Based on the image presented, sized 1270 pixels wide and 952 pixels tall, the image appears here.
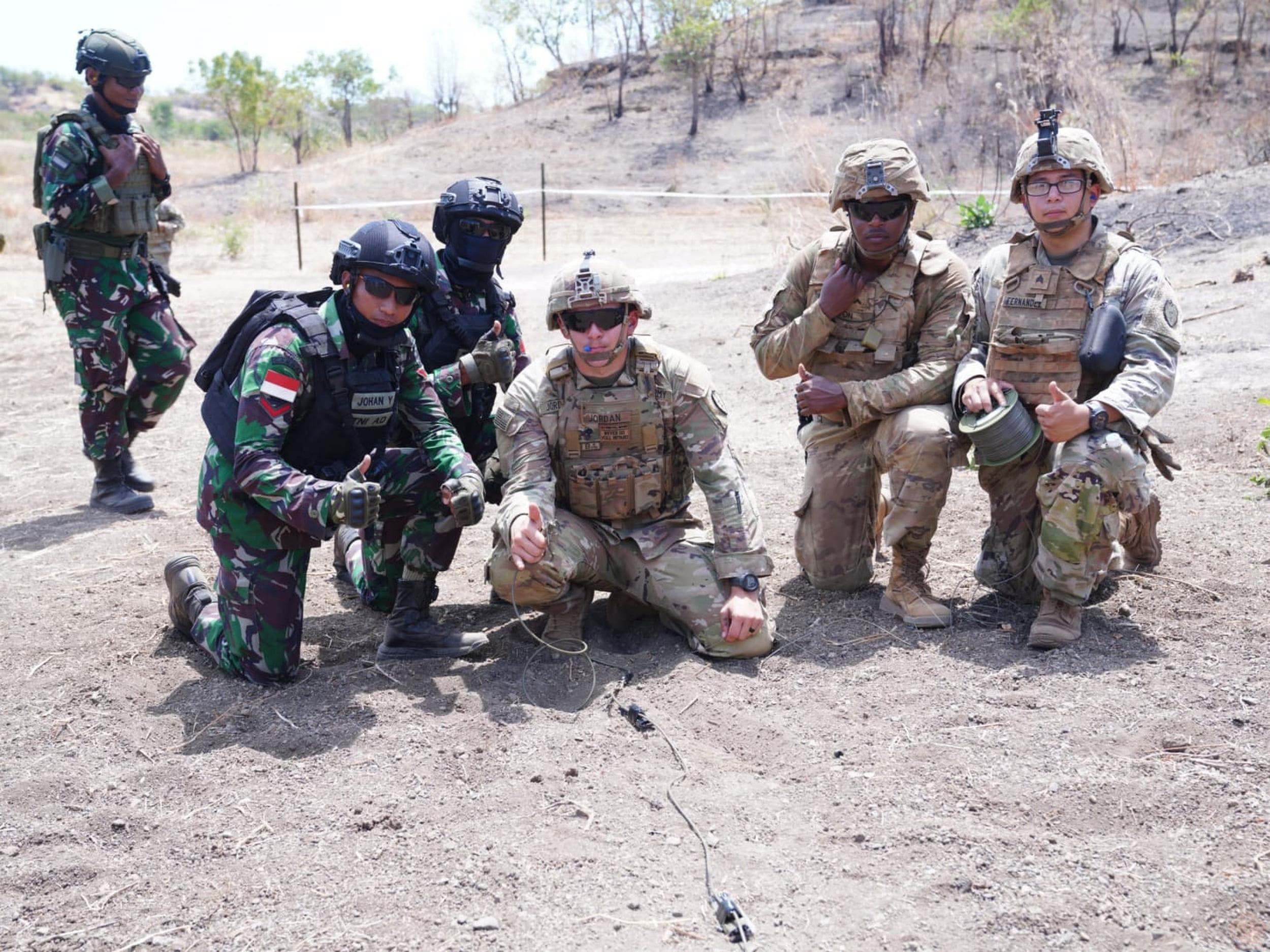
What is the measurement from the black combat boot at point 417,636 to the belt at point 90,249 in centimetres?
311

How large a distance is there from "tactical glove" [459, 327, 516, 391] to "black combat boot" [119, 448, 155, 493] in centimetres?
291

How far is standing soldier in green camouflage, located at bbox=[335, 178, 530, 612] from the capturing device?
4.81m

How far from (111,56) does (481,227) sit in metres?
2.61

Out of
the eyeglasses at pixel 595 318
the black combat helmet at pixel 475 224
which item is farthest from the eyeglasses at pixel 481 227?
the eyeglasses at pixel 595 318

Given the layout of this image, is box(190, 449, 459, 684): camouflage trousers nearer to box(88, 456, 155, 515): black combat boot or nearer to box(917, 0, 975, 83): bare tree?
box(88, 456, 155, 515): black combat boot

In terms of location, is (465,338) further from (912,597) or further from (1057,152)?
(1057,152)

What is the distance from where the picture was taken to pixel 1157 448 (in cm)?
435

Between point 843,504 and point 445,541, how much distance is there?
1.62 meters

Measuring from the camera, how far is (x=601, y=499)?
4.57 m

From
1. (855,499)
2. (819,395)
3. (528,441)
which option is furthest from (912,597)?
(528,441)

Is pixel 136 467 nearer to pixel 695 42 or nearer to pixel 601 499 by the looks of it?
pixel 601 499

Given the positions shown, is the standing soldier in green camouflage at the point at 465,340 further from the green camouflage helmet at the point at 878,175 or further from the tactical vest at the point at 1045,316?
the tactical vest at the point at 1045,316

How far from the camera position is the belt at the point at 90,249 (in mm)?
6434

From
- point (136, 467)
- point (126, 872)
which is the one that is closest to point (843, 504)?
point (126, 872)
